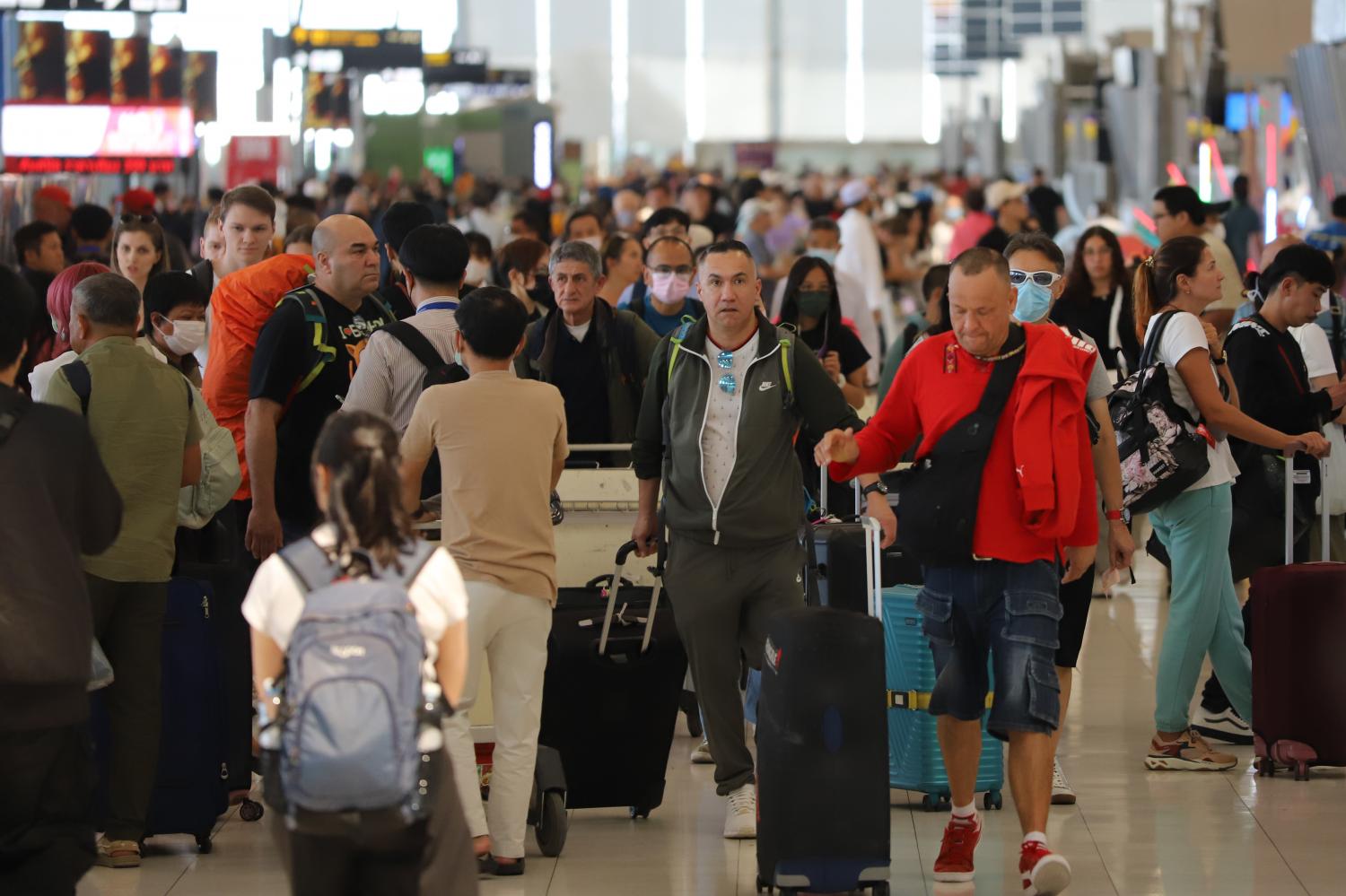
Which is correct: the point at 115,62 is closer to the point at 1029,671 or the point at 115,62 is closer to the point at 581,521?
the point at 581,521

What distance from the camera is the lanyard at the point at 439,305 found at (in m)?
6.11

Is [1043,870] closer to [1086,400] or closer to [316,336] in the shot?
[1086,400]

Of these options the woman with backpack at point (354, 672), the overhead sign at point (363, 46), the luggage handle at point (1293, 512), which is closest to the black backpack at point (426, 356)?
the woman with backpack at point (354, 672)

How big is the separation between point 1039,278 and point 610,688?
1.76 metres

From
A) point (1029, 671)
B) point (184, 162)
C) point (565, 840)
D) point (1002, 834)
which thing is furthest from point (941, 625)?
point (184, 162)

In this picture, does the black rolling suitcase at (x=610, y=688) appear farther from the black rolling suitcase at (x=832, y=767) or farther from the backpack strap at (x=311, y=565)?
the backpack strap at (x=311, y=565)

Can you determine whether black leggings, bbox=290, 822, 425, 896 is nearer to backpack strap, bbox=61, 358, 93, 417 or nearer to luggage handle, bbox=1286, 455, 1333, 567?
backpack strap, bbox=61, 358, 93, 417

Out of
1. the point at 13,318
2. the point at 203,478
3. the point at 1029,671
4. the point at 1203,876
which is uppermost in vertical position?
the point at 13,318

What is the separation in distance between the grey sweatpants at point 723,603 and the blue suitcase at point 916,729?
64 cm

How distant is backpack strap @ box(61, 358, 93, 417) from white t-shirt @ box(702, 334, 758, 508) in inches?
65.9

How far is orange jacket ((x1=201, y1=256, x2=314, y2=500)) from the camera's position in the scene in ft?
21.7

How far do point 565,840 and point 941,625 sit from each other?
1.40m

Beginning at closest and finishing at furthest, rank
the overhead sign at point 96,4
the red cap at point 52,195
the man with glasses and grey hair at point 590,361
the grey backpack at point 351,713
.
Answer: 1. the grey backpack at point 351,713
2. the man with glasses and grey hair at point 590,361
3. the red cap at point 52,195
4. the overhead sign at point 96,4

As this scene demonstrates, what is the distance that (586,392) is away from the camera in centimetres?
732
